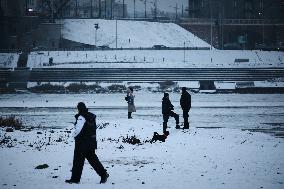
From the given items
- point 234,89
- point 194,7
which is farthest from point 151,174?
point 194,7

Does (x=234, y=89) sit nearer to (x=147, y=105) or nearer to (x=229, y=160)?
(x=147, y=105)

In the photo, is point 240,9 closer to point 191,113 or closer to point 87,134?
point 191,113

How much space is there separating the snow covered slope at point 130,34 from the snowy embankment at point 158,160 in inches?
2181

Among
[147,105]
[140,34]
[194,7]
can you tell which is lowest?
[147,105]

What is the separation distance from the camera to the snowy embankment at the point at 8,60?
166ft

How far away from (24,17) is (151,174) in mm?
63602

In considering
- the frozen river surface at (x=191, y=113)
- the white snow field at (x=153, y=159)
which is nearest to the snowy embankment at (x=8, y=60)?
the frozen river surface at (x=191, y=113)

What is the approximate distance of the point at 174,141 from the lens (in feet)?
45.9

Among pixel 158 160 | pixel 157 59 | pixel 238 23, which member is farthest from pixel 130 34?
pixel 158 160

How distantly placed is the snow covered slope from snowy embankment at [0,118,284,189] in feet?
182

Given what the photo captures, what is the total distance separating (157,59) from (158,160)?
4463 centimetres

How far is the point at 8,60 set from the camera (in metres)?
52.5

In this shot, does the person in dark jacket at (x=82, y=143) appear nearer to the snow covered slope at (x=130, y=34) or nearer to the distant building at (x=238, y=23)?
the snow covered slope at (x=130, y=34)

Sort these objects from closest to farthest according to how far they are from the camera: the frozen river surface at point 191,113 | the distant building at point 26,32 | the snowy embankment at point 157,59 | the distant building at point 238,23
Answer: the frozen river surface at point 191,113 → the snowy embankment at point 157,59 → the distant building at point 26,32 → the distant building at point 238,23
